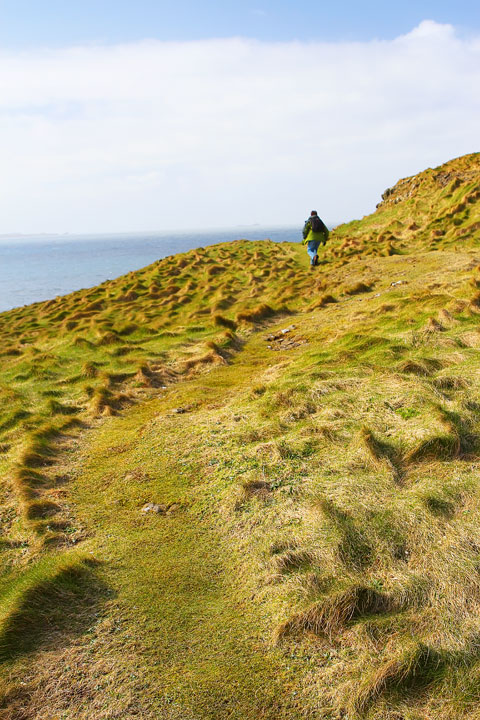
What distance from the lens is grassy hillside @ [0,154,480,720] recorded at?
190 inches

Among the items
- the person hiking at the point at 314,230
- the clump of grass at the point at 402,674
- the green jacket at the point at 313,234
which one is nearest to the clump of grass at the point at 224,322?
the person hiking at the point at 314,230

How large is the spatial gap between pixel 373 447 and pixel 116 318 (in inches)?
792

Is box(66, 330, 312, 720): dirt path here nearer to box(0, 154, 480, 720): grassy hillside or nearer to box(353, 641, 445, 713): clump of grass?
box(0, 154, 480, 720): grassy hillside

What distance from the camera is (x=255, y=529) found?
7098 mm

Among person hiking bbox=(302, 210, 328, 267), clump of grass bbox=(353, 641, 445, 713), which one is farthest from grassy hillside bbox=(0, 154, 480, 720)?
person hiking bbox=(302, 210, 328, 267)

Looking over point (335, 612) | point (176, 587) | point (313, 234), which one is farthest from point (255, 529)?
point (313, 234)

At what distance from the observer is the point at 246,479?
8109 mm

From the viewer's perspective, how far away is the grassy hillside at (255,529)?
4832mm

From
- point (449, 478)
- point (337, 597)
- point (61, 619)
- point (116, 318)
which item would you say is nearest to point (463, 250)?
point (116, 318)

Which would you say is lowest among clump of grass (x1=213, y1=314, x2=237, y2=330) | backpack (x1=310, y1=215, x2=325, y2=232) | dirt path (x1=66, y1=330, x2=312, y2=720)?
dirt path (x1=66, y1=330, x2=312, y2=720)

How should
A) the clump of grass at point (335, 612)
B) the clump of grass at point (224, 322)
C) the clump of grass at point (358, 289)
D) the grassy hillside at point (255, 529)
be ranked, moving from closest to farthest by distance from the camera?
the grassy hillside at point (255, 529), the clump of grass at point (335, 612), the clump of grass at point (224, 322), the clump of grass at point (358, 289)

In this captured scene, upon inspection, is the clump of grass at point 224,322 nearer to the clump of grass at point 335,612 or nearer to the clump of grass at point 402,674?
the clump of grass at point 335,612

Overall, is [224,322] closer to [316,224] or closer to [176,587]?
[316,224]

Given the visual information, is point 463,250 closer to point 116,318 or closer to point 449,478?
point 116,318
